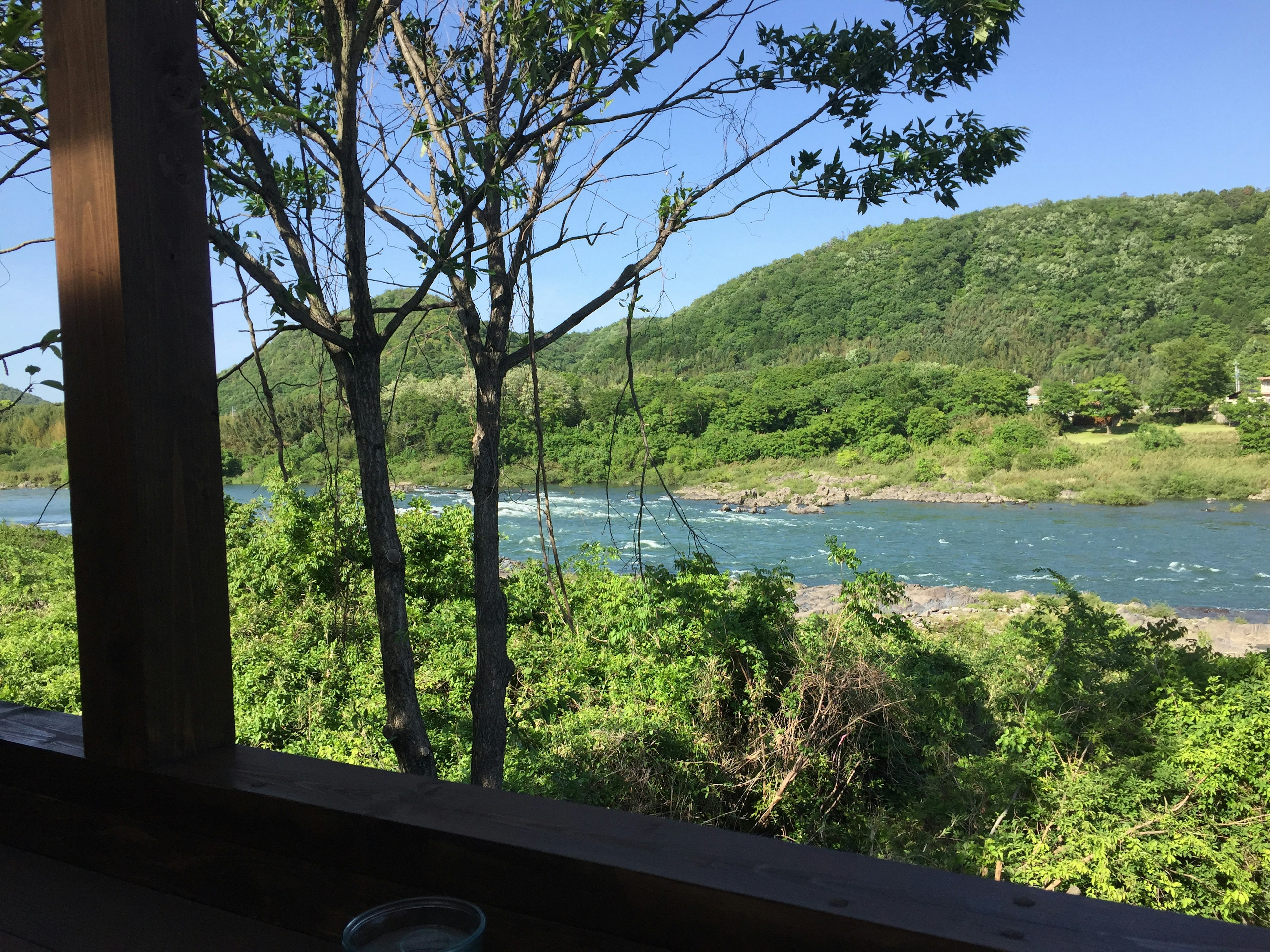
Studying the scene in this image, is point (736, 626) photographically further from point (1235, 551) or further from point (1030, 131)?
point (1235, 551)

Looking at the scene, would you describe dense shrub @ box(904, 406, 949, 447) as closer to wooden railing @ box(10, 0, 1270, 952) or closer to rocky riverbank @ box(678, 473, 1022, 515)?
rocky riverbank @ box(678, 473, 1022, 515)

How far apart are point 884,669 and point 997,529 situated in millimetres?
18764

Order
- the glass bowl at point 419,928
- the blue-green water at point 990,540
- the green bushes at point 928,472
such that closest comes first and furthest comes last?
the glass bowl at point 419,928 < the blue-green water at point 990,540 < the green bushes at point 928,472

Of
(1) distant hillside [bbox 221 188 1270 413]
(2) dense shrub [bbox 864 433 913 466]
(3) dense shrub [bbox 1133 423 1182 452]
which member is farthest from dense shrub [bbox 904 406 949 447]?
(3) dense shrub [bbox 1133 423 1182 452]

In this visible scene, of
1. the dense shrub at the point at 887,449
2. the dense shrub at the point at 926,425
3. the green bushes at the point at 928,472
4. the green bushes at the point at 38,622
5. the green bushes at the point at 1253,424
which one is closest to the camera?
the green bushes at the point at 38,622

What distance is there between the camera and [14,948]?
82 centimetres

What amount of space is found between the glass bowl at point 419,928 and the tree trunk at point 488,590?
2838 millimetres

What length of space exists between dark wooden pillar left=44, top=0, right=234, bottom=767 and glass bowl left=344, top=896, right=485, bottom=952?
49cm

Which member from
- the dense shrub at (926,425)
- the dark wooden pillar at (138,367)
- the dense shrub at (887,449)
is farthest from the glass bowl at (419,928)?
the dense shrub at (926,425)

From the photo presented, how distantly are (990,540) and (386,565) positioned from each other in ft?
69.1

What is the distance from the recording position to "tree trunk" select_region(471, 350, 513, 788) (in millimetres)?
3414

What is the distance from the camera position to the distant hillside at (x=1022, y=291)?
24812mm

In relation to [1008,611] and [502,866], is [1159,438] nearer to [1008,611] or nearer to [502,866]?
[1008,611]

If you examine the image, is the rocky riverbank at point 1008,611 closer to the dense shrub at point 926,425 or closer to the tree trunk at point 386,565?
the tree trunk at point 386,565
